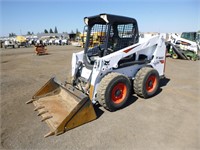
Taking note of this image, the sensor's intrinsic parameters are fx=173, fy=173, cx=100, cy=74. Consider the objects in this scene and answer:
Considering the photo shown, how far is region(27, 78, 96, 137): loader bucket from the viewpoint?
11.2ft

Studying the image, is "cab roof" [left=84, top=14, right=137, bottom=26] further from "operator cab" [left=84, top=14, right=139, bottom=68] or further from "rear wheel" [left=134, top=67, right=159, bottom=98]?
"rear wheel" [left=134, top=67, right=159, bottom=98]

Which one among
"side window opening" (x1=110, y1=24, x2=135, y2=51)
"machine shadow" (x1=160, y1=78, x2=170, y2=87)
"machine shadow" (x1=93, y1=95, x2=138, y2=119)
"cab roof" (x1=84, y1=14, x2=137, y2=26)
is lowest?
"machine shadow" (x1=93, y1=95, x2=138, y2=119)

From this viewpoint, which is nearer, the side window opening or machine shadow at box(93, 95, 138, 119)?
machine shadow at box(93, 95, 138, 119)

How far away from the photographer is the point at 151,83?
16.9ft

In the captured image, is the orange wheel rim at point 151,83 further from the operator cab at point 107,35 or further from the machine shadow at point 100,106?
the operator cab at point 107,35

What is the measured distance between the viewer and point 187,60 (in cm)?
1278

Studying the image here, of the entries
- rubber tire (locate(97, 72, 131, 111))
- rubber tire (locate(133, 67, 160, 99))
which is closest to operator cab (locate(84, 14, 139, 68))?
rubber tire (locate(97, 72, 131, 111))

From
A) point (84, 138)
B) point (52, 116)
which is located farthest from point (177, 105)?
point (52, 116)

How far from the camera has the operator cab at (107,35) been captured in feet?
14.6

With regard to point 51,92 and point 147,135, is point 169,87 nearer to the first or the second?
point 147,135

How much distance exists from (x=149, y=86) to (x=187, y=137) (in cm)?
209

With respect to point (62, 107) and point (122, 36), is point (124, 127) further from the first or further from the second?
point (122, 36)

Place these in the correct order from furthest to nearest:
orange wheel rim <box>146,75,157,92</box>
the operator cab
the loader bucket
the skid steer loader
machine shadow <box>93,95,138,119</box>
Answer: orange wheel rim <box>146,75,157,92</box>, the operator cab, machine shadow <box>93,95,138,119</box>, the skid steer loader, the loader bucket

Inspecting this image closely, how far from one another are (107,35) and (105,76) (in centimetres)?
107
